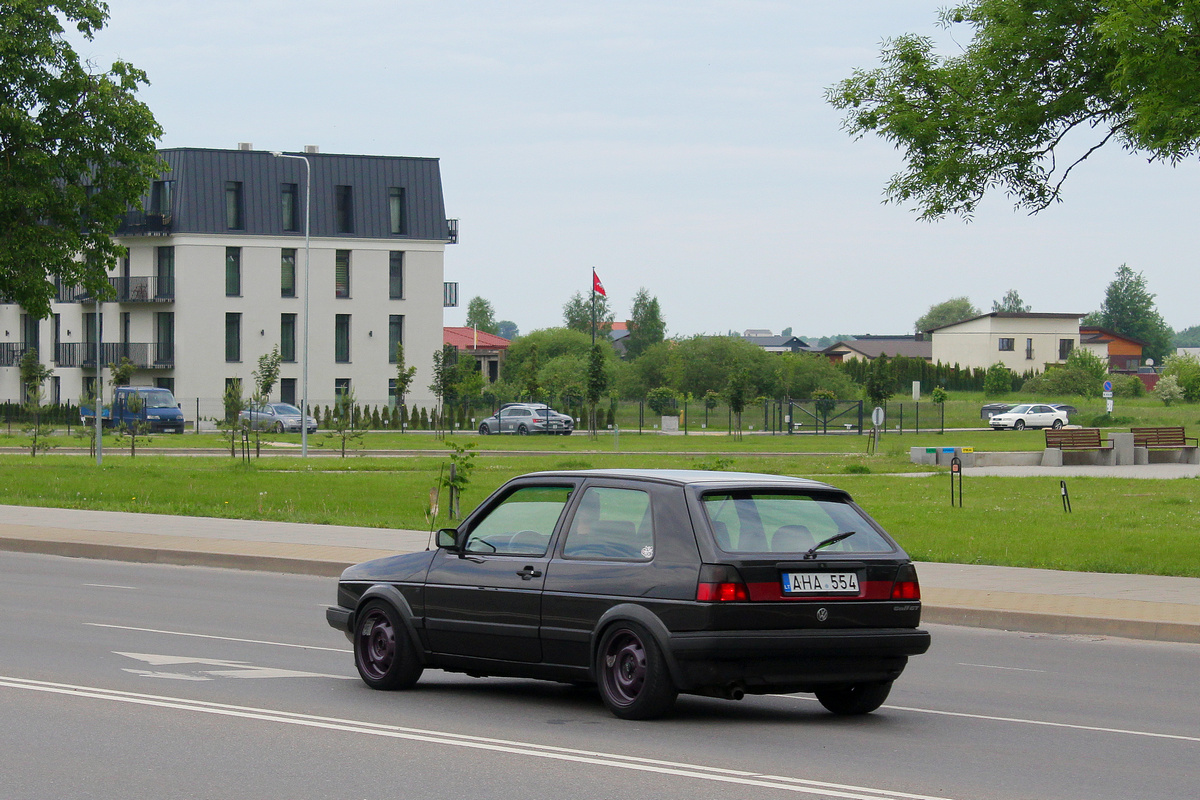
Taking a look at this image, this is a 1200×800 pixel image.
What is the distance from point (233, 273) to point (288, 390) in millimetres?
6386

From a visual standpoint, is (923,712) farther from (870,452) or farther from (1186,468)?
(870,452)

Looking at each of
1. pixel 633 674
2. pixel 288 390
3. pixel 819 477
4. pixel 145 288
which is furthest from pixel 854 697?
pixel 145 288

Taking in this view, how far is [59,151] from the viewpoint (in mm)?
29453

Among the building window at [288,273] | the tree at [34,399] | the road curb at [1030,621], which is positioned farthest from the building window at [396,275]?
the road curb at [1030,621]

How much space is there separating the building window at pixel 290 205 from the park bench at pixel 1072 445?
41030mm

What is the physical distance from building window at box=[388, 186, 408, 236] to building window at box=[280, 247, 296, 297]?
5276 millimetres

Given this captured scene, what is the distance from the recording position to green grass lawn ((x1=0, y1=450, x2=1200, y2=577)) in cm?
1841

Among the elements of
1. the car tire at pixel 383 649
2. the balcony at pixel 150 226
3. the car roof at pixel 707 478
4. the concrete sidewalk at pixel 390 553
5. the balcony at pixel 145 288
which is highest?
the balcony at pixel 150 226

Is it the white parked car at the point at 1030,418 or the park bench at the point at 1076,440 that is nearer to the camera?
the park bench at the point at 1076,440

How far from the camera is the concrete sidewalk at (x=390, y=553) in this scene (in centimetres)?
1316

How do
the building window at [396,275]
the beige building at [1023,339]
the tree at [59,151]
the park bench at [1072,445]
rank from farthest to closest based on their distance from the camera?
the beige building at [1023,339] < the building window at [396,275] < the park bench at [1072,445] < the tree at [59,151]

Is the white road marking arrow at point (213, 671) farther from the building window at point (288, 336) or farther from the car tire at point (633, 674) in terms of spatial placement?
the building window at point (288, 336)

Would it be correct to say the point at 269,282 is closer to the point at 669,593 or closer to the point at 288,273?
the point at 288,273

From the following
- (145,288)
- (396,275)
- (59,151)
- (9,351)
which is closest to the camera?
(59,151)
